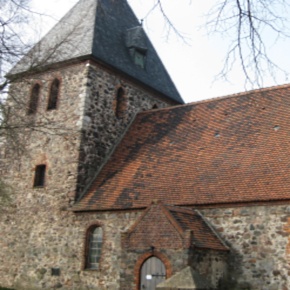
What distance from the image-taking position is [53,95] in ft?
59.3

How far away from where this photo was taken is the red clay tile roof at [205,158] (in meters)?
12.6

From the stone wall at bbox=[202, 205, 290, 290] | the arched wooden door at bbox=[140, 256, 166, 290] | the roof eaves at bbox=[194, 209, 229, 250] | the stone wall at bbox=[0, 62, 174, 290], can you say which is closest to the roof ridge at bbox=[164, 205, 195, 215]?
the roof eaves at bbox=[194, 209, 229, 250]

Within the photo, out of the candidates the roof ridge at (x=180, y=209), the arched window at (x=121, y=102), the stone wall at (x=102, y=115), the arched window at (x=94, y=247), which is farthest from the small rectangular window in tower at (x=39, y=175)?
the roof ridge at (x=180, y=209)

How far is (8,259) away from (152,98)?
8.92 meters

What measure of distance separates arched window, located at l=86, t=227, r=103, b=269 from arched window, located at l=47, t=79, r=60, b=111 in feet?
18.9

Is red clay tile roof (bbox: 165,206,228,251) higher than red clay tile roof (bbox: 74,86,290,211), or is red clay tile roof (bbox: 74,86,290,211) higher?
red clay tile roof (bbox: 74,86,290,211)

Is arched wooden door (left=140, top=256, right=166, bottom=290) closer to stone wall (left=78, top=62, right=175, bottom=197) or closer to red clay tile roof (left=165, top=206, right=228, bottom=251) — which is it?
red clay tile roof (left=165, top=206, right=228, bottom=251)

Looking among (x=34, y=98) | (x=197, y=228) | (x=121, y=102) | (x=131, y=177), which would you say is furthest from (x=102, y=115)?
(x=197, y=228)

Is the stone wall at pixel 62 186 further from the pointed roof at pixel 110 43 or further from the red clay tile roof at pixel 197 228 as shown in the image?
the red clay tile roof at pixel 197 228

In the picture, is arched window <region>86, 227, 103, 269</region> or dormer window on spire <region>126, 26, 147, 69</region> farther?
dormer window on spire <region>126, 26, 147, 69</region>

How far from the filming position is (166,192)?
13.6 metres

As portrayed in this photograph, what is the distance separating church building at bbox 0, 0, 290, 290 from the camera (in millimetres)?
11398

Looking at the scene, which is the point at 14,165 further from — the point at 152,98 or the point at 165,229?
the point at 165,229

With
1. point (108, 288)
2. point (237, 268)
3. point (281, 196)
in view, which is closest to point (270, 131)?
point (281, 196)
